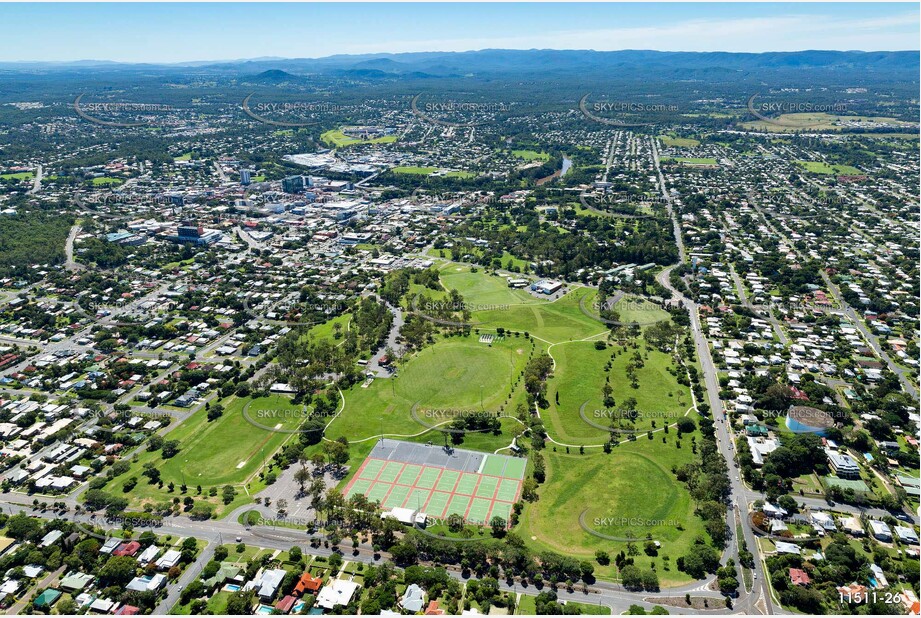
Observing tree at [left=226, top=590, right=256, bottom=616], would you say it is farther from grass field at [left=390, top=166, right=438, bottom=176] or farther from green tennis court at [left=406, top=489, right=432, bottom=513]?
grass field at [left=390, top=166, right=438, bottom=176]

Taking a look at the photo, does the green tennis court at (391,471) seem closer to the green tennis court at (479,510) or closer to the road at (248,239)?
the green tennis court at (479,510)

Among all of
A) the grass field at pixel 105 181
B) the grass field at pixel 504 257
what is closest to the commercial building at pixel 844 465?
the grass field at pixel 504 257

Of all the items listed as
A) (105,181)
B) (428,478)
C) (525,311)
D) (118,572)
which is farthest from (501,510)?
(105,181)

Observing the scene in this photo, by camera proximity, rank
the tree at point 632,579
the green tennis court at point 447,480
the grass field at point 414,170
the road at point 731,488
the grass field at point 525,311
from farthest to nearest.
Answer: the grass field at point 414,170
the grass field at point 525,311
the green tennis court at point 447,480
the tree at point 632,579
the road at point 731,488

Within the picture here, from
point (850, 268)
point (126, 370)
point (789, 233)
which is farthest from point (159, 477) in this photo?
point (789, 233)

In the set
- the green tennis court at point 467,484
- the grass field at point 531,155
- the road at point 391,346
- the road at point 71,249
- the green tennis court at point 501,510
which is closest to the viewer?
the green tennis court at point 501,510

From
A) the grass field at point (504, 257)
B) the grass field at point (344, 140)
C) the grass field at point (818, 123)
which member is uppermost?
the grass field at point (818, 123)

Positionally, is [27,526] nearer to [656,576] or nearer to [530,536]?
[530,536]

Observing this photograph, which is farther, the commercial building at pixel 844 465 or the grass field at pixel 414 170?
the grass field at pixel 414 170

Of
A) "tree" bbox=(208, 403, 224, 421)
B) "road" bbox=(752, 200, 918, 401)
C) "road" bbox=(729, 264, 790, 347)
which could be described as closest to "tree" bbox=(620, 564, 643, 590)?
"tree" bbox=(208, 403, 224, 421)
